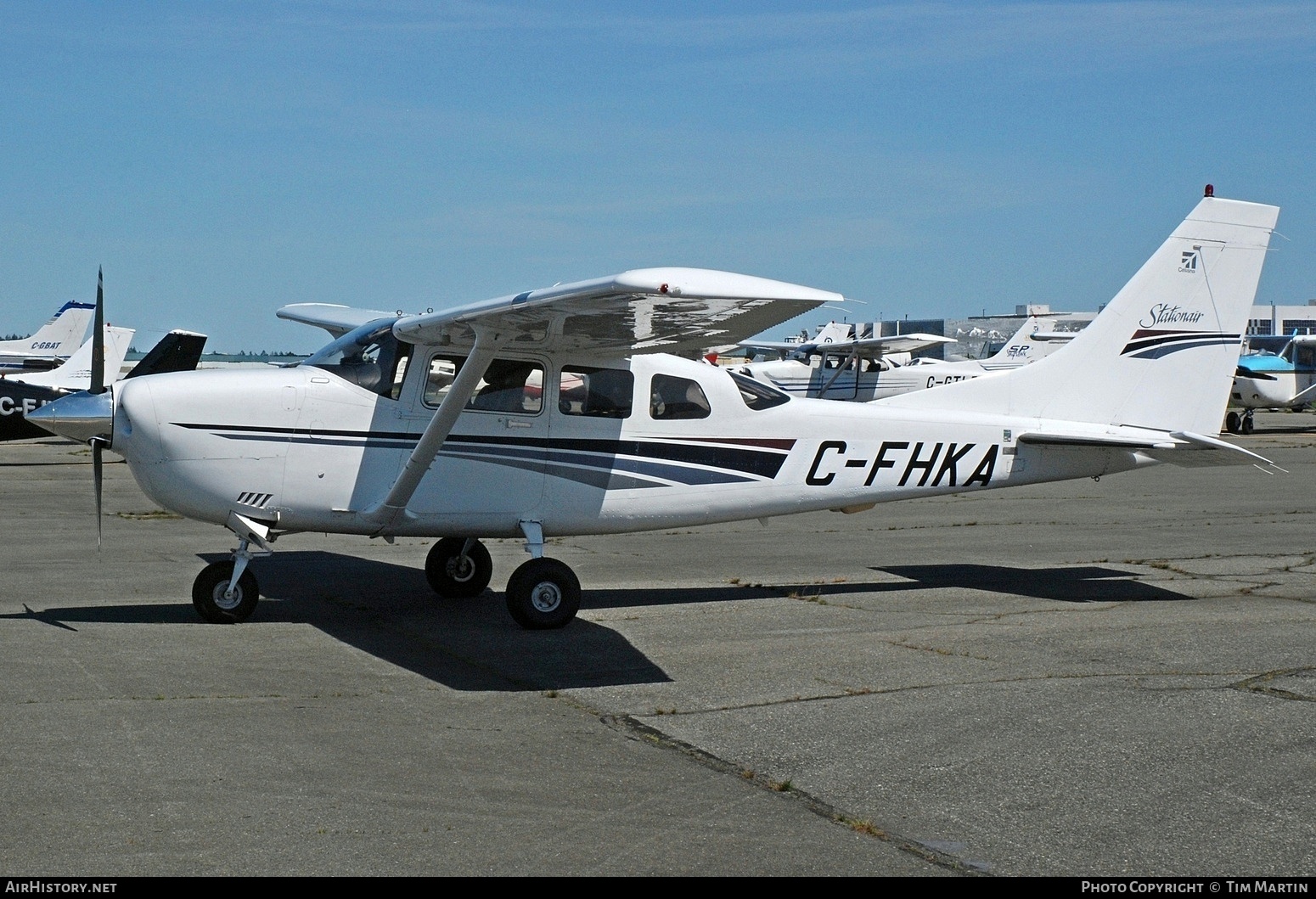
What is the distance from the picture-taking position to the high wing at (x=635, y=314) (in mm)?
6328

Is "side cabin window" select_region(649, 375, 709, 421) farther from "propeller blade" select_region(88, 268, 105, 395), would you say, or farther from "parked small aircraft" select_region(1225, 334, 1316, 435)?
"parked small aircraft" select_region(1225, 334, 1316, 435)

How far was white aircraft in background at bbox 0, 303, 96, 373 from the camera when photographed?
161 ft

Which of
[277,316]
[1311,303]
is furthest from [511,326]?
[1311,303]

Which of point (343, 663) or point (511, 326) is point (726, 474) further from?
point (343, 663)

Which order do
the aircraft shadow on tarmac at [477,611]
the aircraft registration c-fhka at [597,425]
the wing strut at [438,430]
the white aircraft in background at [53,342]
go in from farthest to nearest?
the white aircraft in background at [53,342] → the aircraft registration c-fhka at [597,425] → the wing strut at [438,430] → the aircraft shadow on tarmac at [477,611]

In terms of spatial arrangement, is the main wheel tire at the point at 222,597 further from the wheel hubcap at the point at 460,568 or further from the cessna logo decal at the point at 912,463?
the cessna logo decal at the point at 912,463

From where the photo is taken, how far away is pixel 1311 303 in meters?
141

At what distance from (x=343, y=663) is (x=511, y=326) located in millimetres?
2333

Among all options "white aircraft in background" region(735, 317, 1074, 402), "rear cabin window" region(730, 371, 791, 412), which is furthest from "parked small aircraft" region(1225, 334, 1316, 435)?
"rear cabin window" region(730, 371, 791, 412)

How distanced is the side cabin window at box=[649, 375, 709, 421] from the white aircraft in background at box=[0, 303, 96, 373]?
145ft

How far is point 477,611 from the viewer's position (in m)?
9.74

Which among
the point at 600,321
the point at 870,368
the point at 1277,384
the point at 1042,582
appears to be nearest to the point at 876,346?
the point at 870,368

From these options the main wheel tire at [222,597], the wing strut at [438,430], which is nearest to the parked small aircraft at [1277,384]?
the wing strut at [438,430]

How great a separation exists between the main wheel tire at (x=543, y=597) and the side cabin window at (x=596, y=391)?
49.4 inches
